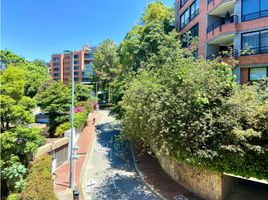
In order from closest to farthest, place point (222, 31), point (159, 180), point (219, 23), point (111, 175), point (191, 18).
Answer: point (159, 180), point (111, 175), point (222, 31), point (219, 23), point (191, 18)

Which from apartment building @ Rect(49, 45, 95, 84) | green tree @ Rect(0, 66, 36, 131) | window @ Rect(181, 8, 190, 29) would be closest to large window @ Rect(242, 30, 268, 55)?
window @ Rect(181, 8, 190, 29)

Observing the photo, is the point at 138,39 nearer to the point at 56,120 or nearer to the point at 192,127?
the point at 56,120

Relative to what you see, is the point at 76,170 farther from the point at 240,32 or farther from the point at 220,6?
the point at 220,6

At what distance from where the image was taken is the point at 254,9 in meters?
21.3

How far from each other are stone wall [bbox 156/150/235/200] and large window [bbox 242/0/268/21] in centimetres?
1421

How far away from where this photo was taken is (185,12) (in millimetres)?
31594

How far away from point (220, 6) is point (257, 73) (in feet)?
24.7

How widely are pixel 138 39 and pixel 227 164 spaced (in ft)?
67.6

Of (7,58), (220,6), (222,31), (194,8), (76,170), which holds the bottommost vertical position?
(76,170)

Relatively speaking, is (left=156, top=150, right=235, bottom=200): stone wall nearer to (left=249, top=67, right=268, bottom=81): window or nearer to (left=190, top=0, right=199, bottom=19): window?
(left=249, top=67, right=268, bottom=81): window

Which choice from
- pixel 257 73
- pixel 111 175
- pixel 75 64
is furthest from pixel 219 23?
pixel 75 64

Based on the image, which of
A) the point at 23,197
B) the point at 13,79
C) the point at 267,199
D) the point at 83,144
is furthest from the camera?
→ the point at 83,144

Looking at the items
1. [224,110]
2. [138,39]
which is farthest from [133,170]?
[138,39]

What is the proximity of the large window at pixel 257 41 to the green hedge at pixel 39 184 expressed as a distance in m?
17.9
